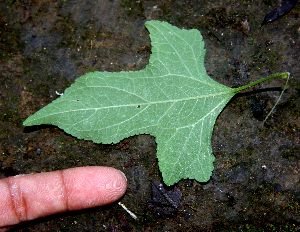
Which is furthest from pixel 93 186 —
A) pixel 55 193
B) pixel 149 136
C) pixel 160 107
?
pixel 160 107

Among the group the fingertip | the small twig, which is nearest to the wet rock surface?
the small twig

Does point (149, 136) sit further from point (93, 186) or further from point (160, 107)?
point (93, 186)

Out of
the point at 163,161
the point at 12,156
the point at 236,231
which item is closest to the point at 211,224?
the point at 236,231

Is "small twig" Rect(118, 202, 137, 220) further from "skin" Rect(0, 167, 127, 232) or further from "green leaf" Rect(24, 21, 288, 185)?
"green leaf" Rect(24, 21, 288, 185)

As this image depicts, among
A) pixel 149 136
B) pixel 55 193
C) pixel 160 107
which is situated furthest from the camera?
pixel 149 136

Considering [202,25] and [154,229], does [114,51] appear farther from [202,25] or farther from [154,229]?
[154,229]

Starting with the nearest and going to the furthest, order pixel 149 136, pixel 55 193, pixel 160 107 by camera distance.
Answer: pixel 160 107
pixel 55 193
pixel 149 136

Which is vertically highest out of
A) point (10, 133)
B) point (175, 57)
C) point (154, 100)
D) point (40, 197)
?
point (175, 57)
